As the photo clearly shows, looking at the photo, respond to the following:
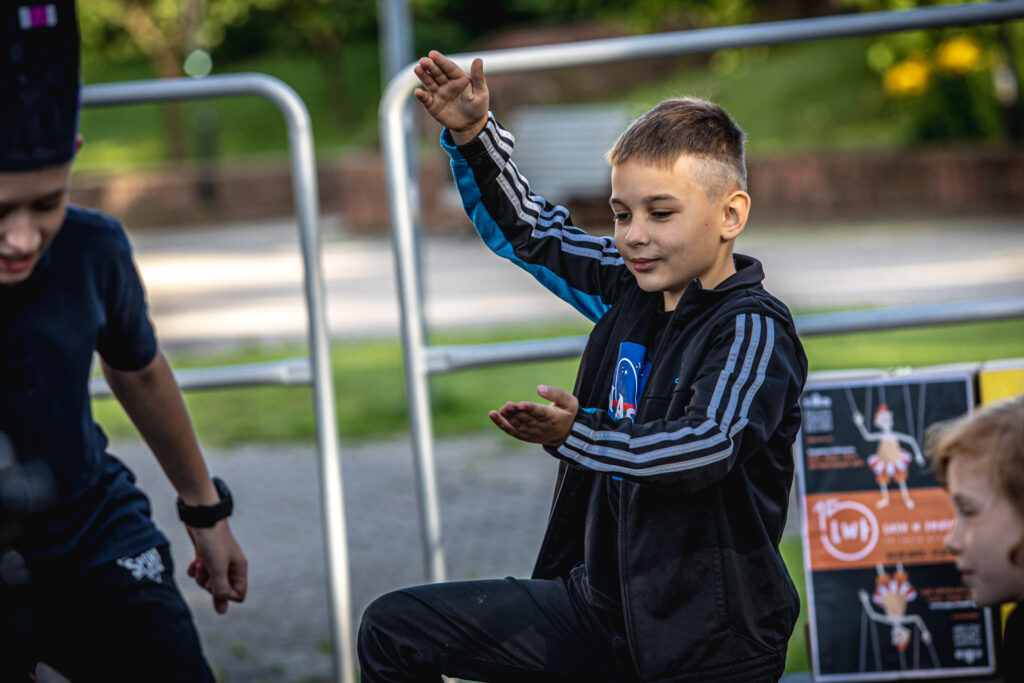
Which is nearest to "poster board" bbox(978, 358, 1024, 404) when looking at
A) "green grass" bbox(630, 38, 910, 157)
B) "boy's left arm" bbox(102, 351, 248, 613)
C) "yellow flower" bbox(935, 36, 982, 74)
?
"boy's left arm" bbox(102, 351, 248, 613)

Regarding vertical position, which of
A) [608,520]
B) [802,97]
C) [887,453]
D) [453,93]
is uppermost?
[802,97]

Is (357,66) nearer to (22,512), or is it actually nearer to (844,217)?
(844,217)

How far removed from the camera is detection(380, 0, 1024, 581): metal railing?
306cm

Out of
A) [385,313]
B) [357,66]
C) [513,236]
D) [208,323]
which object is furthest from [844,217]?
[357,66]

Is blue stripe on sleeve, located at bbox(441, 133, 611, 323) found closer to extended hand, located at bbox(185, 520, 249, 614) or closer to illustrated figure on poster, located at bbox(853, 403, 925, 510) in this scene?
extended hand, located at bbox(185, 520, 249, 614)

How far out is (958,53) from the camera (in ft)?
54.3

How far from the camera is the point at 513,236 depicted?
2.61m

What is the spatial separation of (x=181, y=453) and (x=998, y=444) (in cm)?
148

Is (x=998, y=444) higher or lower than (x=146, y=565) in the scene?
higher

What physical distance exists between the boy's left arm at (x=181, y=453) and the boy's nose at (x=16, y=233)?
441mm

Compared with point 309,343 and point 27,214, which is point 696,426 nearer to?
point 27,214

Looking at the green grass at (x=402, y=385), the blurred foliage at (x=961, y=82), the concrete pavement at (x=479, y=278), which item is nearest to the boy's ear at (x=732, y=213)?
the green grass at (x=402, y=385)

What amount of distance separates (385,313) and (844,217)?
7.58 metres

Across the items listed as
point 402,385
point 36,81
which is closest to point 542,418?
point 36,81
